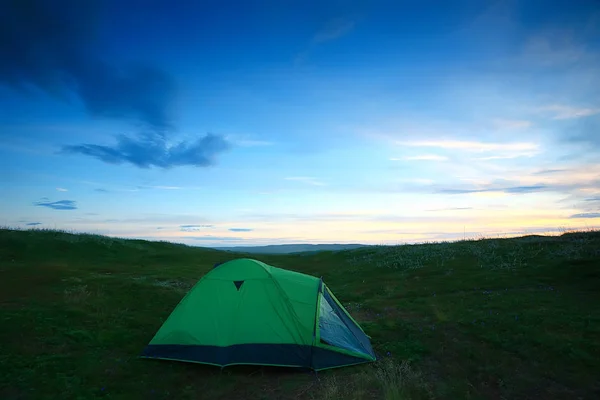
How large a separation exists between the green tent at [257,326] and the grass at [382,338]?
1.42 feet

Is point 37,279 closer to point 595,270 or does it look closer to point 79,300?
point 79,300

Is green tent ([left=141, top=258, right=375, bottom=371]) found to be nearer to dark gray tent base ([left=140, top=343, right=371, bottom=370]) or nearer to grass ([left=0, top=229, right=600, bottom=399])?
dark gray tent base ([left=140, top=343, right=371, bottom=370])

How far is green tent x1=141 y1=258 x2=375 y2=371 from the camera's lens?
10516mm

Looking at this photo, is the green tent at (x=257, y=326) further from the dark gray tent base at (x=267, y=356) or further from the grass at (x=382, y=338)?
the grass at (x=382, y=338)

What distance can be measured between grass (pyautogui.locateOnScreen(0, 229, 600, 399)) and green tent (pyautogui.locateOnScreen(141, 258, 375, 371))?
433 mm

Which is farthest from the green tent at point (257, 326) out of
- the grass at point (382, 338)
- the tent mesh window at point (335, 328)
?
the grass at point (382, 338)

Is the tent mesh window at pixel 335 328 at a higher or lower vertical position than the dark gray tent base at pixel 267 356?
higher

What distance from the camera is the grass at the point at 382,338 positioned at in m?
9.23

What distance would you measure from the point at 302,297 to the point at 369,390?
342cm

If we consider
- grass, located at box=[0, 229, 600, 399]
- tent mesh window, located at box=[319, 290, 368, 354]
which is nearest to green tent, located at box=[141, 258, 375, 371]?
tent mesh window, located at box=[319, 290, 368, 354]

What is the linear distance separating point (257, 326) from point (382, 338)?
17.4 feet

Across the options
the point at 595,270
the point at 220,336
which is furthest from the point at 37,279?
the point at 595,270

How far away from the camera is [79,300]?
55.0 feet

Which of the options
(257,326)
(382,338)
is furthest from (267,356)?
(382,338)
